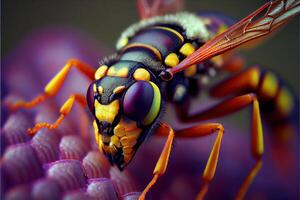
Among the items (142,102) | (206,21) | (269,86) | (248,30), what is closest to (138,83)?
(142,102)

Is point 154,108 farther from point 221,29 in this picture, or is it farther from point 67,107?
point 221,29

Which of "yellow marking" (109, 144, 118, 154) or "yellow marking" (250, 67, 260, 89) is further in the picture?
"yellow marking" (250, 67, 260, 89)

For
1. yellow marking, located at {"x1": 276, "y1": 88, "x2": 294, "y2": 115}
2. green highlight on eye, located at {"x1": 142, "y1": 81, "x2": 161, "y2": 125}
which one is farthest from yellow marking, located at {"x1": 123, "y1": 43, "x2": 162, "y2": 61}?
yellow marking, located at {"x1": 276, "y1": 88, "x2": 294, "y2": 115}

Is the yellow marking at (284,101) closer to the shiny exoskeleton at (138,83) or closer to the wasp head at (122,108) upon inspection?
the shiny exoskeleton at (138,83)

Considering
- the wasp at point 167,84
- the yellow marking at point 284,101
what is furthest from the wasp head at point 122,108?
the yellow marking at point 284,101

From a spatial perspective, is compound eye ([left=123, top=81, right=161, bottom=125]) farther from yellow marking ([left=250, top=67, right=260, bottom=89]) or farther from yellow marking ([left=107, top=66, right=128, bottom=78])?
yellow marking ([left=250, top=67, right=260, bottom=89])
